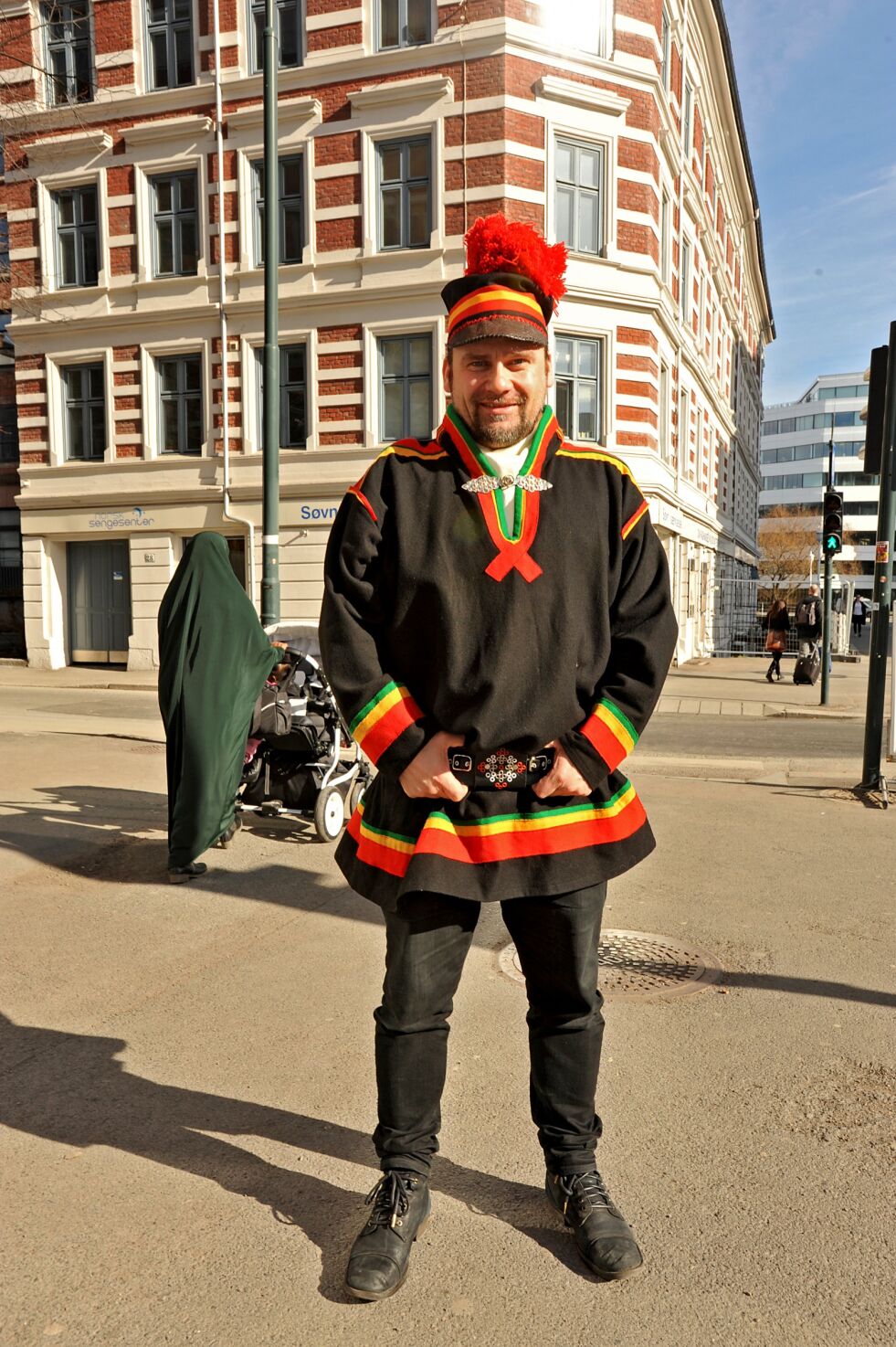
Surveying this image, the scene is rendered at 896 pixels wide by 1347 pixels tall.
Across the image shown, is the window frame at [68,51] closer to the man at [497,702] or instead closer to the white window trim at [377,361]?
the white window trim at [377,361]

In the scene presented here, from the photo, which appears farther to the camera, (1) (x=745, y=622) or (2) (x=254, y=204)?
(1) (x=745, y=622)

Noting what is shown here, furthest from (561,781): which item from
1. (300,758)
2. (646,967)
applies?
(300,758)

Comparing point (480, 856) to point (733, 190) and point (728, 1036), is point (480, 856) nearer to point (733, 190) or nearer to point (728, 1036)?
point (728, 1036)

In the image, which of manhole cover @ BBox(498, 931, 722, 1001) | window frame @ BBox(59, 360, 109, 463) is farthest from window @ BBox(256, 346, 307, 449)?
manhole cover @ BBox(498, 931, 722, 1001)

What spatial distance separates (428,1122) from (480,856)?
0.69 meters

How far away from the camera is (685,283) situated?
26.9 m

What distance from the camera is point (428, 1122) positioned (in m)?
2.46

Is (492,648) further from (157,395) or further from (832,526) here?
(157,395)

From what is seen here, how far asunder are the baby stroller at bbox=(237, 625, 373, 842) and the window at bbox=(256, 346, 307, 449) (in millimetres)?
14811

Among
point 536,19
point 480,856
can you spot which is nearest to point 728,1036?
point 480,856

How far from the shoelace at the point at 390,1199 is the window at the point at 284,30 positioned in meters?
22.2

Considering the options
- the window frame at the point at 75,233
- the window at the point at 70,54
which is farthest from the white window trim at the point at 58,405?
the window at the point at 70,54

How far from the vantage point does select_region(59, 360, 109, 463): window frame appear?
2206 cm

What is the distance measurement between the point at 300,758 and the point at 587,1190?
14.6 ft
